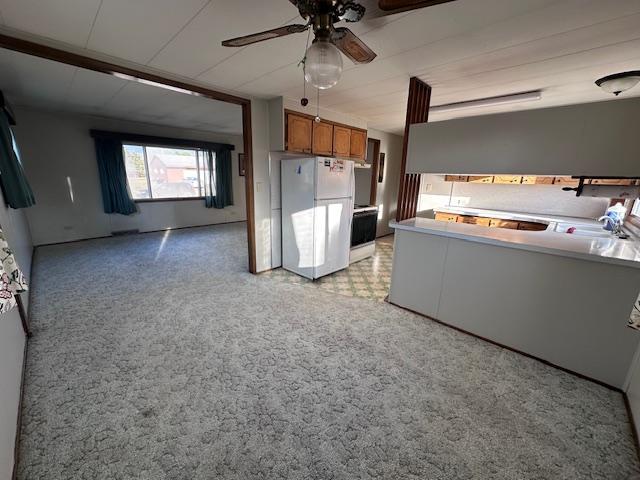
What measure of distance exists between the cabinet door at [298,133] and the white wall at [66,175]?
384 cm

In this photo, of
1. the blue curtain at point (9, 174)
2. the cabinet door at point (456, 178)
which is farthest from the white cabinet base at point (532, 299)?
the blue curtain at point (9, 174)

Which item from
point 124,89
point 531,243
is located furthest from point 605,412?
point 124,89

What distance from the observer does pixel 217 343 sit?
6.79 ft

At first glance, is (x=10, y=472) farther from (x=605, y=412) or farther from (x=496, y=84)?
(x=496, y=84)

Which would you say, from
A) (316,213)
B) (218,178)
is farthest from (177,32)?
(218,178)

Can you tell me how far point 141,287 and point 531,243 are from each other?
3882 millimetres

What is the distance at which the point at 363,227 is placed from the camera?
4004mm

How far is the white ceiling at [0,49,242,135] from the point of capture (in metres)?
2.54

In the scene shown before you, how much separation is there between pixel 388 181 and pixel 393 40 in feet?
13.5

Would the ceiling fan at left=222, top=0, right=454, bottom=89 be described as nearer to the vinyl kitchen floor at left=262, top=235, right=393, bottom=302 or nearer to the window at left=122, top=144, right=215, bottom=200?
the vinyl kitchen floor at left=262, top=235, right=393, bottom=302

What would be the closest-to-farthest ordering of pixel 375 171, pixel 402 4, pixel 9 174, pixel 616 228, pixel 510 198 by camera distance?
pixel 402 4 → pixel 616 228 → pixel 9 174 → pixel 510 198 → pixel 375 171

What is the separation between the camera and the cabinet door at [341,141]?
375 centimetres

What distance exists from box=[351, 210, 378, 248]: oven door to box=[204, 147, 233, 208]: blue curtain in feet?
13.5

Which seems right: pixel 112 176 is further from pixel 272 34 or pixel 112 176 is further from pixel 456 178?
pixel 456 178
